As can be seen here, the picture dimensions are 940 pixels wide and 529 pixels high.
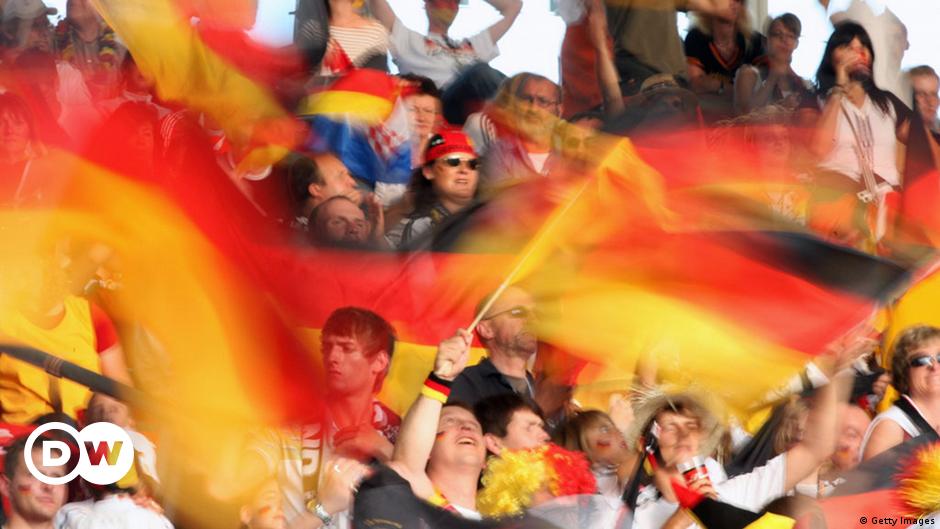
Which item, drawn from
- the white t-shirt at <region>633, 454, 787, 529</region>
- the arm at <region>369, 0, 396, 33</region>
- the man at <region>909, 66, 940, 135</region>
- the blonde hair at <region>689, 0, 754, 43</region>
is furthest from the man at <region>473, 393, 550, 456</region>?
the man at <region>909, 66, 940, 135</region>

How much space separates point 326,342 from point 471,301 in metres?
0.64

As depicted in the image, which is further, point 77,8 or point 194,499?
point 77,8

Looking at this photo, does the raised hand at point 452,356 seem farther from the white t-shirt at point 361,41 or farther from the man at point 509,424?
the white t-shirt at point 361,41

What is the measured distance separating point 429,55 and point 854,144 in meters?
1.87

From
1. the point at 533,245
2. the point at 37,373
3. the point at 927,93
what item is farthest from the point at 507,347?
the point at 927,93

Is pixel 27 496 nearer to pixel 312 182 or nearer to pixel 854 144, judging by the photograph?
pixel 312 182

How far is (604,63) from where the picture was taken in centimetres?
874

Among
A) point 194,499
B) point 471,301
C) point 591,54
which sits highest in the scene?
point 591,54

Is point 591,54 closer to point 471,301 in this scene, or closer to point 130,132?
point 471,301

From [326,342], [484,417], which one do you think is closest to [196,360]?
[326,342]

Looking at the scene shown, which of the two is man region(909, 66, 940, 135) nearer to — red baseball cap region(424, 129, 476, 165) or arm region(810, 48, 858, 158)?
arm region(810, 48, 858, 158)

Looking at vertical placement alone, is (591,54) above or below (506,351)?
above

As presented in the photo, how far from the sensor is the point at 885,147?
9133mm

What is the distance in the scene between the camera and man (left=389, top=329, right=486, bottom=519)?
7.15 m
